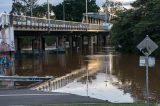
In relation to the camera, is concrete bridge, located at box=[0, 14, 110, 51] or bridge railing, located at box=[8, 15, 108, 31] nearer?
concrete bridge, located at box=[0, 14, 110, 51]

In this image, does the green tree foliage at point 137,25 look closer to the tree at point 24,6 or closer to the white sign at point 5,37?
the white sign at point 5,37

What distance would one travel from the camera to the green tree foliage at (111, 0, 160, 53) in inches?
2891

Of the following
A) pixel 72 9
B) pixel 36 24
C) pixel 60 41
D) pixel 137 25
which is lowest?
pixel 60 41

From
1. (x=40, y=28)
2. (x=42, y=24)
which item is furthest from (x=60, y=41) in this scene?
(x=40, y=28)

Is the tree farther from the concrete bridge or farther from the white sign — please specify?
the white sign

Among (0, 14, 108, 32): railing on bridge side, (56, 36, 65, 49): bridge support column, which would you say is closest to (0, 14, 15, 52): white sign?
(0, 14, 108, 32): railing on bridge side

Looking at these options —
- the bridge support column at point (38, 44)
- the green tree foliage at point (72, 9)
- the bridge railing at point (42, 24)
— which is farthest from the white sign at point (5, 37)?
the green tree foliage at point (72, 9)

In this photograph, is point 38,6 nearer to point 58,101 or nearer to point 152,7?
point 152,7

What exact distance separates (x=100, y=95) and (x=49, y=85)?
582 cm

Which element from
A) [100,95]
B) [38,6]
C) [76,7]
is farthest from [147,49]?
[38,6]

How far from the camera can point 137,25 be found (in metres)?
76.9

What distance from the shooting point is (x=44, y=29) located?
81875 mm

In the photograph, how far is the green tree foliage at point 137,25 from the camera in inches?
2891

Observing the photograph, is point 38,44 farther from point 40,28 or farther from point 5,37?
point 5,37
